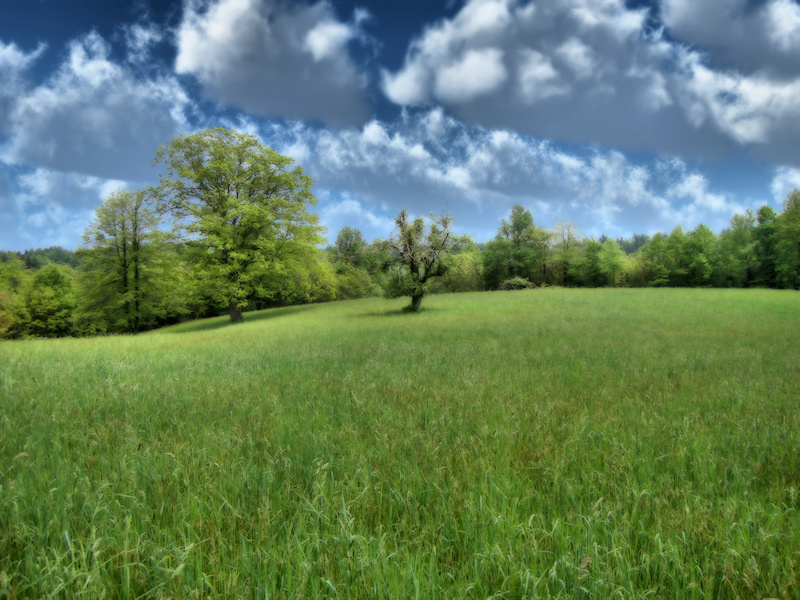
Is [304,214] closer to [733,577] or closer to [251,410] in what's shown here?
[251,410]

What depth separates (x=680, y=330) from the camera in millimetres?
15414

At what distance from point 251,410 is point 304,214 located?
3023 centimetres

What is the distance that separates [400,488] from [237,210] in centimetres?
2937

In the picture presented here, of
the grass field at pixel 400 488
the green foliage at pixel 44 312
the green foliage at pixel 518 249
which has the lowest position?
the grass field at pixel 400 488

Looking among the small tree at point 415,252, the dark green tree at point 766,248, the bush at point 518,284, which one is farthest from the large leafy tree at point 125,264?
the dark green tree at point 766,248

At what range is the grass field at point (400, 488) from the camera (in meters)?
2.08

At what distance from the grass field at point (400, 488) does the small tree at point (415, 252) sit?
19.1 m

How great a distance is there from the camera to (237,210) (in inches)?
1091

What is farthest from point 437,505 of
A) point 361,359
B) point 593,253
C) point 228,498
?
point 593,253

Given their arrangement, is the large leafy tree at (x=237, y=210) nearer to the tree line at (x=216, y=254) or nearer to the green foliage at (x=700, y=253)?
the tree line at (x=216, y=254)

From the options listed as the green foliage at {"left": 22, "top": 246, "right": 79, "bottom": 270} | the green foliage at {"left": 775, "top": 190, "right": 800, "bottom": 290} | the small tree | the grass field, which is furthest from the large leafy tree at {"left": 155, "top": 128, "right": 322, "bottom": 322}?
the green foliage at {"left": 22, "top": 246, "right": 79, "bottom": 270}

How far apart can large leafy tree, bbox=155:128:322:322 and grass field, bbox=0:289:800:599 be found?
23.2m

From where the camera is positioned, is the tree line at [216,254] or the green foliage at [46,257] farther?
the green foliage at [46,257]

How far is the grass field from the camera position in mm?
2078
